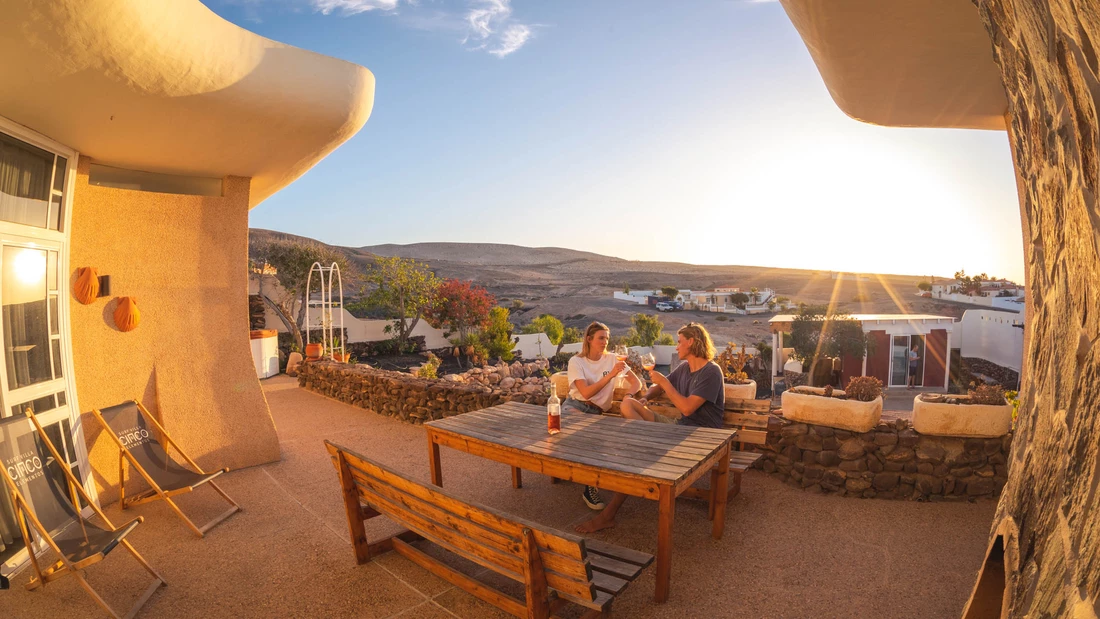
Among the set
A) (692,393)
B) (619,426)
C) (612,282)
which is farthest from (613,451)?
(612,282)

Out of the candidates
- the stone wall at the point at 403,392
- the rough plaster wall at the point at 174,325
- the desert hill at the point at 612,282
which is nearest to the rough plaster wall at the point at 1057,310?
the stone wall at the point at 403,392

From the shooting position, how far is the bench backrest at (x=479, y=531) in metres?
2.06

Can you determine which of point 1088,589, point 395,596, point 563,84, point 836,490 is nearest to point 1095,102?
point 1088,589

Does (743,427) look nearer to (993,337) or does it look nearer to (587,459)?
(587,459)

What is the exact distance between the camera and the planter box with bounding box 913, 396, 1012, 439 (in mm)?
3932

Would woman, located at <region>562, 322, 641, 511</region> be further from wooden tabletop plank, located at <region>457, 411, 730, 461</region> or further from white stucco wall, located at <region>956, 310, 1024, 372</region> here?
white stucco wall, located at <region>956, 310, 1024, 372</region>

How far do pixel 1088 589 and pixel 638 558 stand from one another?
182 cm

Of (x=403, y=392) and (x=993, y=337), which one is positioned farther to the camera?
(x=993, y=337)

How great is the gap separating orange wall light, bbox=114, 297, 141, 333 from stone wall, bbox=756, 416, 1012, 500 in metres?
5.59

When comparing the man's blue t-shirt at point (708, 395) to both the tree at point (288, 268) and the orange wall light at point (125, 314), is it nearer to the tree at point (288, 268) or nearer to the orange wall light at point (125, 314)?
the orange wall light at point (125, 314)

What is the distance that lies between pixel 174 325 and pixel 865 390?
235 inches

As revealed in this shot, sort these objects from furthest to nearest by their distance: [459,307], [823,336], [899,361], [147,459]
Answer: [823,336] → [899,361] → [459,307] → [147,459]

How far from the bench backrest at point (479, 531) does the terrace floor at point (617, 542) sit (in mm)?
550

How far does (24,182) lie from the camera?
3592 millimetres
